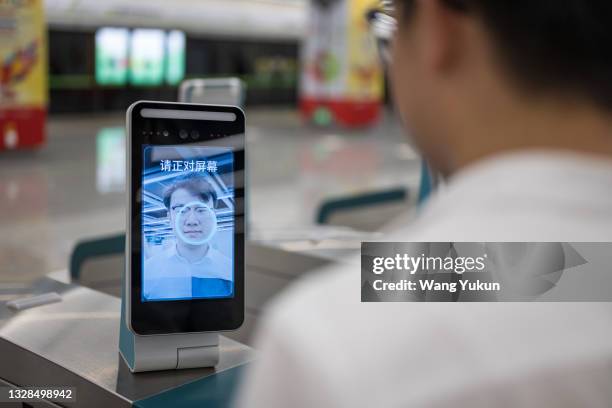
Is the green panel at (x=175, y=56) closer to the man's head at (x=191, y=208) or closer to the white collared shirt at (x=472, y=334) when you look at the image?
the man's head at (x=191, y=208)

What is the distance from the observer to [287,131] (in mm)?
14578

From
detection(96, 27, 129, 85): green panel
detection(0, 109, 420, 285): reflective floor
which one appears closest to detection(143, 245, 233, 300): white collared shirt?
detection(0, 109, 420, 285): reflective floor

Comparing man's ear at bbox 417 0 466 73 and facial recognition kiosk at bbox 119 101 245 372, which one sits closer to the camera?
man's ear at bbox 417 0 466 73

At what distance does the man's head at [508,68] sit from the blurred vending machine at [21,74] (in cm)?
945

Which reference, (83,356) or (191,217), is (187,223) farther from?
(83,356)

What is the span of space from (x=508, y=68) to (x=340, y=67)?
14.9 m

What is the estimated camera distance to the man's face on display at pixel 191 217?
1.40 meters

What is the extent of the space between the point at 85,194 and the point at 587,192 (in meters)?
7.47

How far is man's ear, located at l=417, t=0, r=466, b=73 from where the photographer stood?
0.60 m

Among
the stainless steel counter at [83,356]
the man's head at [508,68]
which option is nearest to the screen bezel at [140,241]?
the stainless steel counter at [83,356]

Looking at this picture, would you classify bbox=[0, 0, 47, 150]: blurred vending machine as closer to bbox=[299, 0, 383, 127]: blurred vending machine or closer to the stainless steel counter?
bbox=[299, 0, 383, 127]: blurred vending machine

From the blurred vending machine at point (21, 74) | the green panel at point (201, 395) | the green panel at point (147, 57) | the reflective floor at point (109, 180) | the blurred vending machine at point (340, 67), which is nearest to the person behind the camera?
the green panel at point (201, 395)

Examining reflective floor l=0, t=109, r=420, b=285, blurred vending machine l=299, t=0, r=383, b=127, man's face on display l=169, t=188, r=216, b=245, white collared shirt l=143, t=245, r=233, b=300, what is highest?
blurred vending machine l=299, t=0, r=383, b=127

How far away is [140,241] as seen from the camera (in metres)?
1.39
